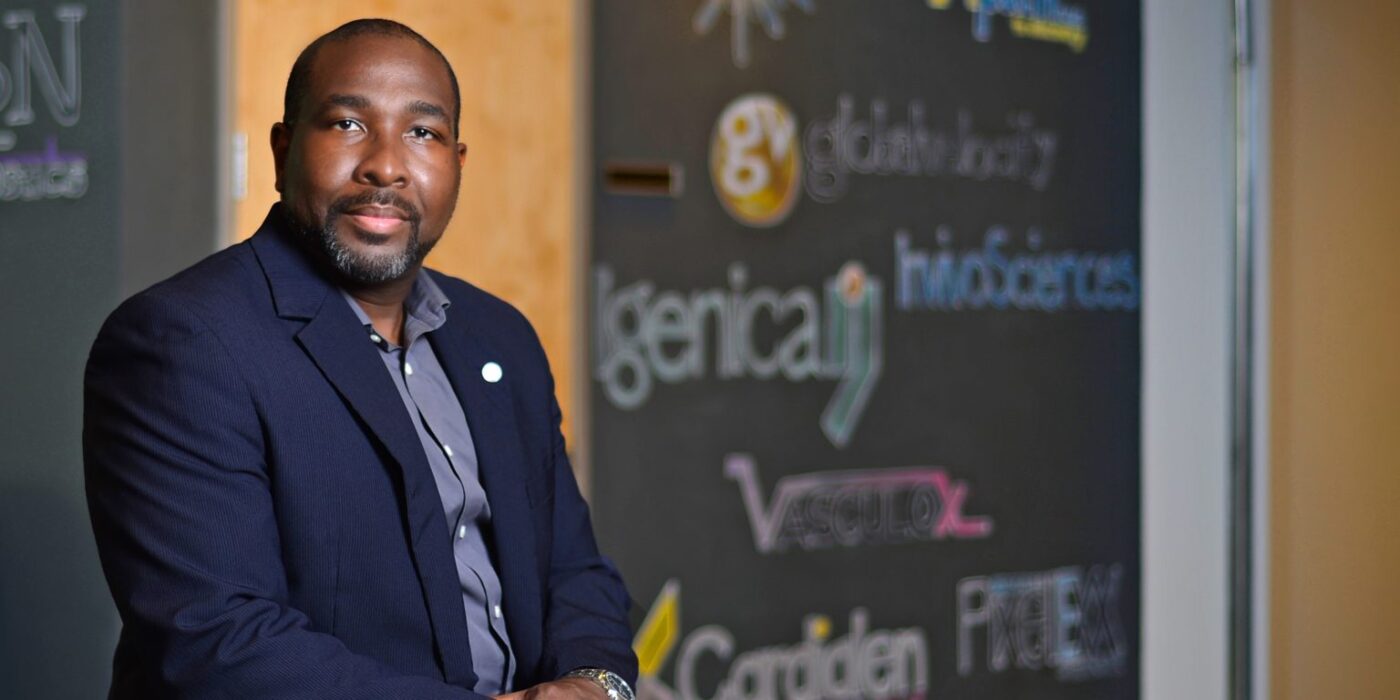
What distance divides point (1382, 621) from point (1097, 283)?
1.16 meters

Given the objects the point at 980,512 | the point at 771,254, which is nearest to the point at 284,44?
the point at 771,254

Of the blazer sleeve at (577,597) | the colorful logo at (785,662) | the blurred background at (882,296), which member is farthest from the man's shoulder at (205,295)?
the colorful logo at (785,662)

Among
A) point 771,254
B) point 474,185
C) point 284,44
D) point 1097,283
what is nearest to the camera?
point 284,44

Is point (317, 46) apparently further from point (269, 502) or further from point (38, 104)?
point (38, 104)

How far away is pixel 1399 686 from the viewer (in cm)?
423

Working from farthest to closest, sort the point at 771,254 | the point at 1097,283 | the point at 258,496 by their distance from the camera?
the point at 1097,283 → the point at 771,254 → the point at 258,496

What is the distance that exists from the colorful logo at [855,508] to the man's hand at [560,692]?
1676 mm

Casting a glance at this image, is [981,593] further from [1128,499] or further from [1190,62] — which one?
[1190,62]

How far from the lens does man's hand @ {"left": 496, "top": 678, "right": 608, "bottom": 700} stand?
1.97m

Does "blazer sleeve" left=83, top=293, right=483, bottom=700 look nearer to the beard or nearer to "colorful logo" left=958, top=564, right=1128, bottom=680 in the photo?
the beard

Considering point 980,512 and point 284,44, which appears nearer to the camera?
point 284,44

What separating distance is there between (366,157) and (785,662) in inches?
85.6

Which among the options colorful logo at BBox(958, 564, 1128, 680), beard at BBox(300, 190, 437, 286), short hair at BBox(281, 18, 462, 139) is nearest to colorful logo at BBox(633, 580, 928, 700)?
colorful logo at BBox(958, 564, 1128, 680)

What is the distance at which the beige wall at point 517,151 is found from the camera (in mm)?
3309
